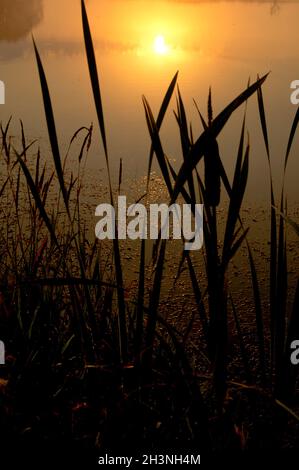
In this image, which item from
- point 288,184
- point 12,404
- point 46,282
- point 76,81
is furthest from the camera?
point 76,81

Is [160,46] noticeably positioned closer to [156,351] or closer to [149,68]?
[149,68]

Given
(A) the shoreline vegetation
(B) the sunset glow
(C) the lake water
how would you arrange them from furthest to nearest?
(B) the sunset glow < (C) the lake water < (A) the shoreline vegetation

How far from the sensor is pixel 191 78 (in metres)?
4.69

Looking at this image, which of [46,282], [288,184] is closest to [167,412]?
[46,282]

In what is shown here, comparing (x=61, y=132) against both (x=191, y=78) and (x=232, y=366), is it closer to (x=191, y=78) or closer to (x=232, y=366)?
(x=191, y=78)

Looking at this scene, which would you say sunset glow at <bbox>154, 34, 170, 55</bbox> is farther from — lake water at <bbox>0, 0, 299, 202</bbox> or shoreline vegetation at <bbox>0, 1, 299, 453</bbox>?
shoreline vegetation at <bbox>0, 1, 299, 453</bbox>

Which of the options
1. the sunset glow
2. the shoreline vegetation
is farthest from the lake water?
the shoreline vegetation

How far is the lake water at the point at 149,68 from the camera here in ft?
11.0

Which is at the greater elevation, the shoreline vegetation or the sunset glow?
the sunset glow

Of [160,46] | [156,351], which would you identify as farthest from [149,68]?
[156,351]

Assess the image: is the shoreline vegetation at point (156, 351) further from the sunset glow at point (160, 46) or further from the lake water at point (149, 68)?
the sunset glow at point (160, 46)

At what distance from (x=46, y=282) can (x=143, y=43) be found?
6272 millimetres

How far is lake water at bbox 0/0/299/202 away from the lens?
3367mm

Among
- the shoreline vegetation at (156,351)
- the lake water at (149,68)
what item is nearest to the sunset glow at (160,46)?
the lake water at (149,68)
